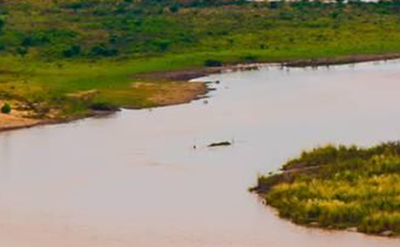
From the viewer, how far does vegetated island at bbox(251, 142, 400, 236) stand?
3175 centimetres

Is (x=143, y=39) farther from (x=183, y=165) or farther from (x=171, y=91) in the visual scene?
(x=183, y=165)

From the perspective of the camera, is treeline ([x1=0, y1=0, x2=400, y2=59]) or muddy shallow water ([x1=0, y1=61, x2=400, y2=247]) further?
treeline ([x1=0, y1=0, x2=400, y2=59])

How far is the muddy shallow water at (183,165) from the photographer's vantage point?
31953 mm

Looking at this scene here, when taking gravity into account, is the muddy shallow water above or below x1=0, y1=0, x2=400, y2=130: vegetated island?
above

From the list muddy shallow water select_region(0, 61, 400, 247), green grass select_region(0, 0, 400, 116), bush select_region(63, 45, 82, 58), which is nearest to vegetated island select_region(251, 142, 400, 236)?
muddy shallow water select_region(0, 61, 400, 247)

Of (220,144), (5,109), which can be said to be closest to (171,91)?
(5,109)

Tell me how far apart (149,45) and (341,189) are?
39.6 meters

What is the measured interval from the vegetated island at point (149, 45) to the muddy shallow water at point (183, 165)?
9.33ft

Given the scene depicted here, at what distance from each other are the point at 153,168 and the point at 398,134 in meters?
9.14

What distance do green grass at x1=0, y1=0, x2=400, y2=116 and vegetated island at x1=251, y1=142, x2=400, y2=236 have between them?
17.7 m

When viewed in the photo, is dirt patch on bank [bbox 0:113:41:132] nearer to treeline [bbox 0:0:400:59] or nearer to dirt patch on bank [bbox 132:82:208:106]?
dirt patch on bank [bbox 132:82:208:106]

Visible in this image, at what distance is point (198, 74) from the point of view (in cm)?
6575

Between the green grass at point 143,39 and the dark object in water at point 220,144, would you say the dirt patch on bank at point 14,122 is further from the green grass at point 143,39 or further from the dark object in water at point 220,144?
the dark object in water at point 220,144

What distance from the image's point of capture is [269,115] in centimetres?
5125
